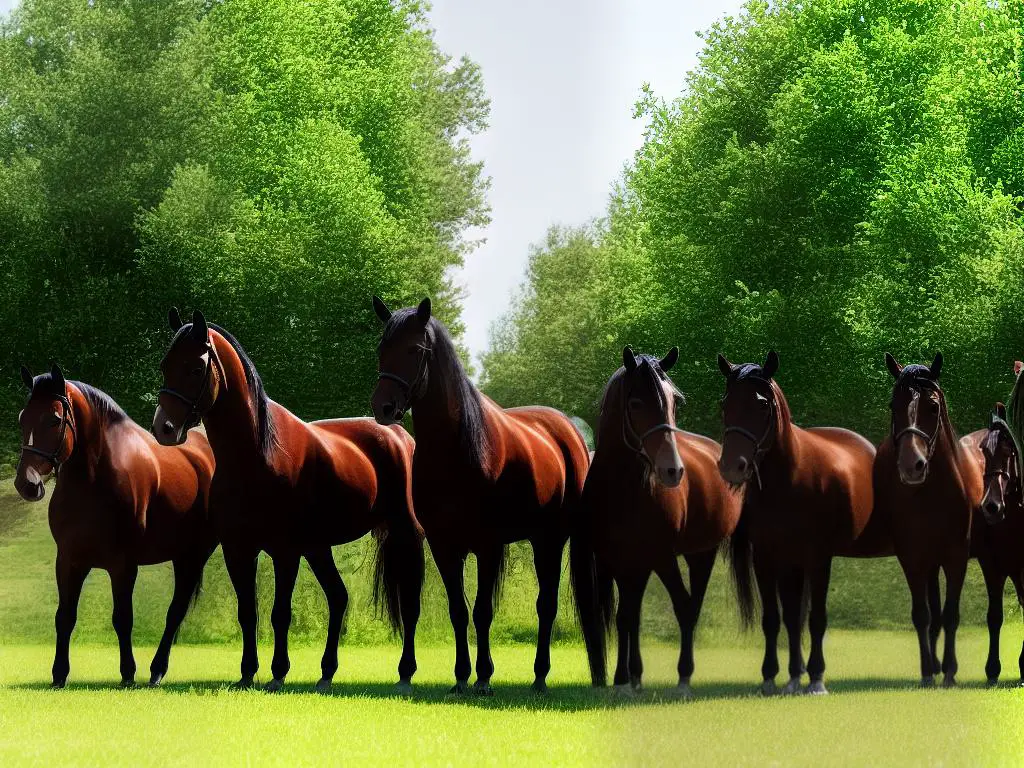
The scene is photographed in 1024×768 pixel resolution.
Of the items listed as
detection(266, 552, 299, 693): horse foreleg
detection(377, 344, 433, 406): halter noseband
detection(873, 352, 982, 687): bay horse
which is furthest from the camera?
detection(266, 552, 299, 693): horse foreleg

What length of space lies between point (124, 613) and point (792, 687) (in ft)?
20.7

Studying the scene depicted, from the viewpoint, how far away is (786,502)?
12305 mm

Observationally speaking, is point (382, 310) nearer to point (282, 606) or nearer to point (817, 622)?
point (282, 606)

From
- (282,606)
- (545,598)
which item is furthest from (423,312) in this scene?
(282,606)

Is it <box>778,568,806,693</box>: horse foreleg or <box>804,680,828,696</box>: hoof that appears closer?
<box>804,680,828,696</box>: hoof

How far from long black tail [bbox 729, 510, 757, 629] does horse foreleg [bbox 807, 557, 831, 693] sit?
3.77 feet

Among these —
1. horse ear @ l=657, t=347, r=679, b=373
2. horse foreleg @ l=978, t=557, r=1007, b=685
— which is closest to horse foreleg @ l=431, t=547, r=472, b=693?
horse ear @ l=657, t=347, r=679, b=373

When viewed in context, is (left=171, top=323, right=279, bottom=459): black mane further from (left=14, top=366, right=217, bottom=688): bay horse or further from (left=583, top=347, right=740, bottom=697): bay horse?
(left=583, top=347, right=740, bottom=697): bay horse

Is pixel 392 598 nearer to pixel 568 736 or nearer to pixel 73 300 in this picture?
pixel 568 736

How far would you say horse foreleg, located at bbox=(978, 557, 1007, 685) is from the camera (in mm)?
13297

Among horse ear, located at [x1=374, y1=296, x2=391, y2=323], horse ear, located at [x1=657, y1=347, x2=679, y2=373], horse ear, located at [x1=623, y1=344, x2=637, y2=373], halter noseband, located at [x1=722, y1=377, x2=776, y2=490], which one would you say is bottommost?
halter noseband, located at [x1=722, y1=377, x2=776, y2=490]

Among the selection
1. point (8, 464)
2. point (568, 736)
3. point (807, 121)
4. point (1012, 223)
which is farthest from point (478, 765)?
point (8, 464)

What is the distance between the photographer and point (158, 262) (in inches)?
1137

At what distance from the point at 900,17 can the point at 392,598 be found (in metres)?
21.3
